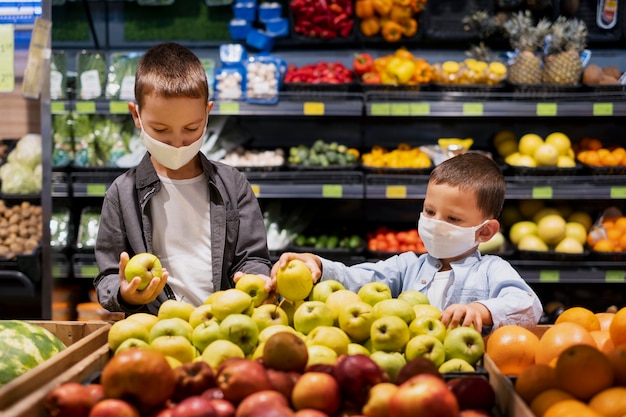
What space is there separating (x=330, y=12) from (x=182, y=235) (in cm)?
266

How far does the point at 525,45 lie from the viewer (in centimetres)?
424

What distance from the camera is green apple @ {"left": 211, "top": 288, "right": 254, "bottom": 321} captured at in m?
1.54

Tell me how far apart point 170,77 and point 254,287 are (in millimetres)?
711

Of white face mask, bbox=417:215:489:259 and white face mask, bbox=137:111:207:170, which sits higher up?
white face mask, bbox=137:111:207:170

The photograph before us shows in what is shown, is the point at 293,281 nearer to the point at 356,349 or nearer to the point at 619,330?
the point at 356,349

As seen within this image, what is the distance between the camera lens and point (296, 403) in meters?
1.20

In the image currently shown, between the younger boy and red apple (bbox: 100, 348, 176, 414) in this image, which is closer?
red apple (bbox: 100, 348, 176, 414)

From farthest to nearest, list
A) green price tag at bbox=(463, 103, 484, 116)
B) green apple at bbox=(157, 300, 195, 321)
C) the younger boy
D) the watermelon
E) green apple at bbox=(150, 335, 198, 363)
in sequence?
1. green price tag at bbox=(463, 103, 484, 116)
2. the younger boy
3. green apple at bbox=(157, 300, 195, 321)
4. the watermelon
5. green apple at bbox=(150, 335, 198, 363)

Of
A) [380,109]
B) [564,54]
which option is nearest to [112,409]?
[380,109]

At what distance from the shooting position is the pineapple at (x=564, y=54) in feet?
13.5

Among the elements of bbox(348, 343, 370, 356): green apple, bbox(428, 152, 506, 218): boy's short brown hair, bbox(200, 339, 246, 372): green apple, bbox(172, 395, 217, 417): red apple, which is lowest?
bbox(348, 343, 370, 356): green apple

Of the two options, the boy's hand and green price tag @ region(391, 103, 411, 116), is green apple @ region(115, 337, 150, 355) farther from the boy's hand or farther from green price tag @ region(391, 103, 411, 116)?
green price tag @ region(391, 103, 411, 116)

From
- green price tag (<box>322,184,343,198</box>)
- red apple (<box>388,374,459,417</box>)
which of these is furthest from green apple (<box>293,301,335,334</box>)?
green price tag (<box>322,184,343,198</box>)

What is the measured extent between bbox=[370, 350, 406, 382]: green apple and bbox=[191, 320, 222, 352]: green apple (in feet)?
1.10
